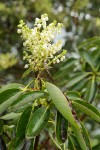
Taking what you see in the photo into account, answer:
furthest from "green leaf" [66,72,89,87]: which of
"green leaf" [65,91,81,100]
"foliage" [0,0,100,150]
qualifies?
"green leaf" [65,91,81,100]

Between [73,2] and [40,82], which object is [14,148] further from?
[73,2]

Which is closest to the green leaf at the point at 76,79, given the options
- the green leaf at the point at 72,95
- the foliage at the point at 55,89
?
the foliage at the point at 55,89

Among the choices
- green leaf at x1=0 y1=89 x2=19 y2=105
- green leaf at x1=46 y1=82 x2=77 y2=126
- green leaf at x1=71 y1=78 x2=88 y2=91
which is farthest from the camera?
green leaf at x1=71 y1=78 x2=88 y2=91

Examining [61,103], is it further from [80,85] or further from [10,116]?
[80,85]

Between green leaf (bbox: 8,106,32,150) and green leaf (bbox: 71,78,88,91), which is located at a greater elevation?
green leaf (bbox: 71,78,88,91)

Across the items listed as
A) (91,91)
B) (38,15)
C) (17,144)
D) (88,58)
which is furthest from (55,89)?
(38,15)

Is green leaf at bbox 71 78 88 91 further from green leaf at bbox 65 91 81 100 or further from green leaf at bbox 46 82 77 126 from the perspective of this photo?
green leaf at bbox 46 82 77 126
